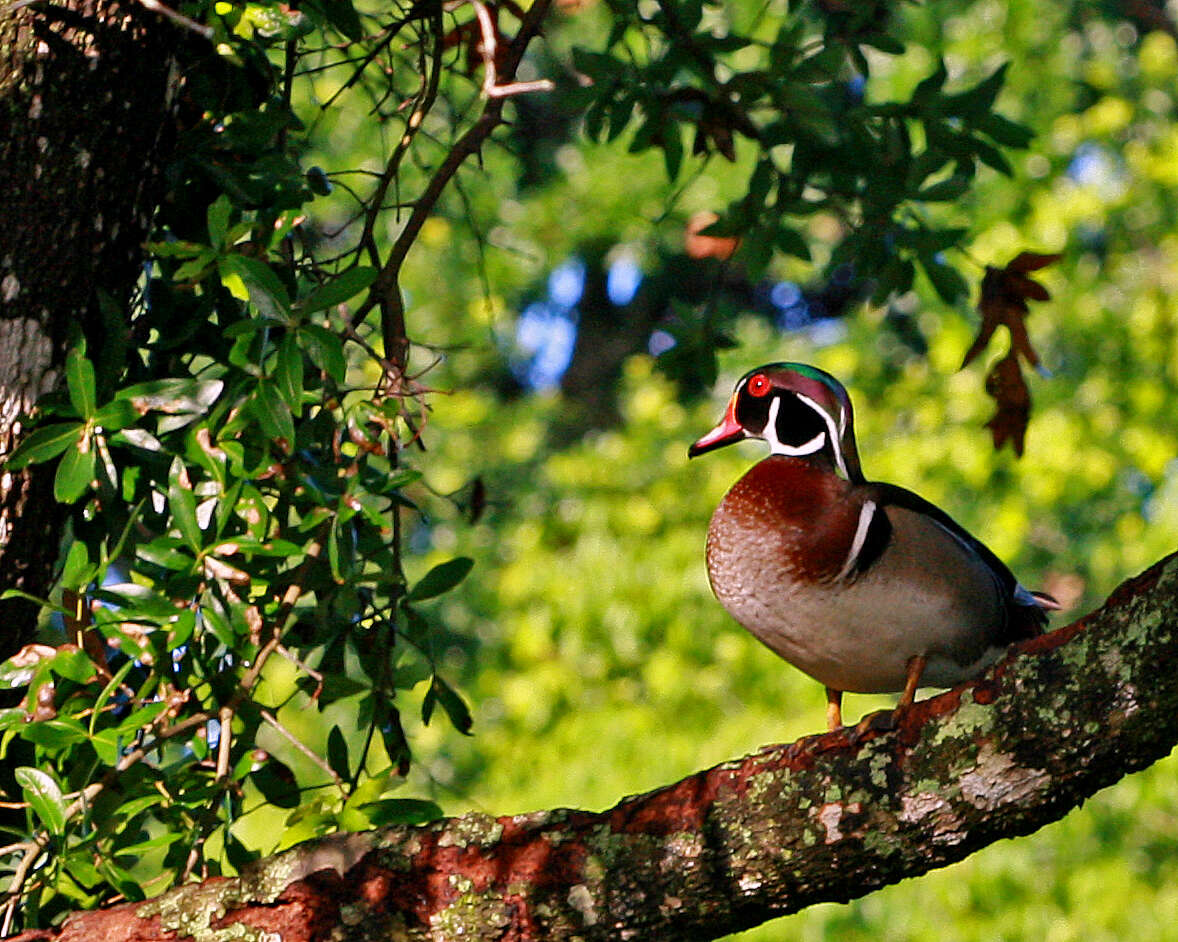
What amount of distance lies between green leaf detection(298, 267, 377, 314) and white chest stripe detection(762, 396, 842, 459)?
2.06 feet

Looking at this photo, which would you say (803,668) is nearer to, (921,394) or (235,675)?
(235,675)

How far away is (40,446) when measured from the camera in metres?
1.90

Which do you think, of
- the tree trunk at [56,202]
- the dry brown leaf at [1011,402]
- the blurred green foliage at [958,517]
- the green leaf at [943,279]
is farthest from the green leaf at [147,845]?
the blurred green foliage at [958,517]

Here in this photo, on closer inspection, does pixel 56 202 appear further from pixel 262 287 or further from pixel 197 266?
pixel 262 287

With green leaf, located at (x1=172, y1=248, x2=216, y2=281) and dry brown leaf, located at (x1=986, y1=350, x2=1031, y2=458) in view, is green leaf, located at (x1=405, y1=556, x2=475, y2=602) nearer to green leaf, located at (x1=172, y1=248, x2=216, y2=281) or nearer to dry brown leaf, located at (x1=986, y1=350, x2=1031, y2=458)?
green leaf, located at (x1=172, y1=248, x2=216, y2=281)

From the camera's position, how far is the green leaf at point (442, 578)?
2262 millimetres

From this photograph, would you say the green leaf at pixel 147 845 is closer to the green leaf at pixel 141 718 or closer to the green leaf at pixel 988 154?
the green leaf at pixel 141 718

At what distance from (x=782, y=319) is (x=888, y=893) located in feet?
25.2

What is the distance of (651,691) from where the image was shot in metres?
6.18

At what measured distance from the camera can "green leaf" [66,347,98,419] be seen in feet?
6.24

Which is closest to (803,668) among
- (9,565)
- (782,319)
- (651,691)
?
(9,565)


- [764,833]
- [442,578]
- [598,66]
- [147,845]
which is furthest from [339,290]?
[598,66]

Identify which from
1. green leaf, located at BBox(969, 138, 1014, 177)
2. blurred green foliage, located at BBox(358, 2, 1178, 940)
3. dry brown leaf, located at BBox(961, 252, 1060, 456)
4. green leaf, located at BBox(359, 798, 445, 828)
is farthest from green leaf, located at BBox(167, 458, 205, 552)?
blurred green foliage, located at BBox(358, 2, 1178, 940)

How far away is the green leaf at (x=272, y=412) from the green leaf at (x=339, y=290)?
12 centimetres
